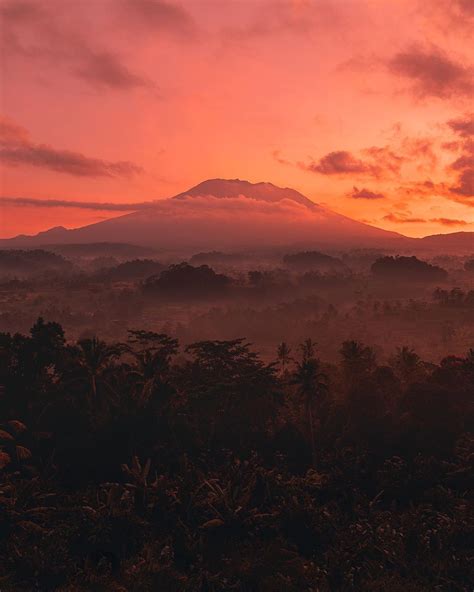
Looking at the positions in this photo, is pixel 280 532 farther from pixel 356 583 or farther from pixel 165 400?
pixel 165 400

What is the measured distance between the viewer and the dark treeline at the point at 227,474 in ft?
83.4

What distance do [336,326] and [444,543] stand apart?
307ft

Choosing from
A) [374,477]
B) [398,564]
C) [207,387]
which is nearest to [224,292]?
[207,387]

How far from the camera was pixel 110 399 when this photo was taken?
45062 mm

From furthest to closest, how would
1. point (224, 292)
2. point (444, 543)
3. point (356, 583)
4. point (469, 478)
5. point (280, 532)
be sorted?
point (224, 292) < point (469, 478) < point (280, 532) < point (444, 543) < point (356, 583)

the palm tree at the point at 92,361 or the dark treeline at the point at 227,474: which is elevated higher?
the palm tree at the point at 92,361

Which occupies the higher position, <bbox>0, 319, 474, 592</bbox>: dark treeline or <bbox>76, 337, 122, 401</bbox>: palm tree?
<bbox>76, 337, 122, 401</bbox>: palm tree

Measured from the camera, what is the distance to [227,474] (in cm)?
3622

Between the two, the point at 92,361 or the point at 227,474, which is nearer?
the point at 227,474

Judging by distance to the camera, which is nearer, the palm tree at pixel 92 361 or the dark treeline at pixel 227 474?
the dark treeline at pixel 227 474

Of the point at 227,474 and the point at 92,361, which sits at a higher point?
the point at 92,361

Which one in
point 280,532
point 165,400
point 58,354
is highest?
point 58,354

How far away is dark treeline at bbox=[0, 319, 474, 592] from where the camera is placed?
83.4 ft

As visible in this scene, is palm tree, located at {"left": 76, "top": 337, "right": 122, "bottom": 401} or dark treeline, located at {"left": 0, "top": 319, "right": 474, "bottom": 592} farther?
palm tree, located at {"left": 76, "top": 337, "right": 122, "bottom": 401}
